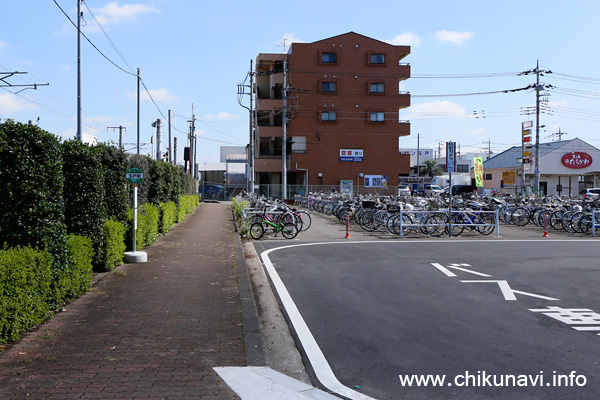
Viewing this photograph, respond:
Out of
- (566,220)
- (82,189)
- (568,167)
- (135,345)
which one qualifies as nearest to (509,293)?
(135,345)

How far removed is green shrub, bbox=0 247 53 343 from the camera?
514 cm

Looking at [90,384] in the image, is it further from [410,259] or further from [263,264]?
[410,259]

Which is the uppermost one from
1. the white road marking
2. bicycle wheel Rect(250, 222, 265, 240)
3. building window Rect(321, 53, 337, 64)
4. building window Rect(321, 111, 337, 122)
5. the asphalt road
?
building window Rect(321, 53, 337, 64)

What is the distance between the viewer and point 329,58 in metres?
51.0

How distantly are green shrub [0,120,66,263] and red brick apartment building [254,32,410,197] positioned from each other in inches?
1708

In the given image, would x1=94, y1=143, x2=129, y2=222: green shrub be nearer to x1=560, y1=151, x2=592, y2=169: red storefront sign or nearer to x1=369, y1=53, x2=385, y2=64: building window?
x1=369, y1=53, x2=385, y2=64: building window

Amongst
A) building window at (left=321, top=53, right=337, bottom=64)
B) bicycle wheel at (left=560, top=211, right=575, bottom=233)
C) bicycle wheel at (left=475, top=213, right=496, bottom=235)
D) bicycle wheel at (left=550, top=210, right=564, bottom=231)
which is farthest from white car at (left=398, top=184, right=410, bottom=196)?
bicycle wheel at (left=475, top=213, right=496, bottom=235)

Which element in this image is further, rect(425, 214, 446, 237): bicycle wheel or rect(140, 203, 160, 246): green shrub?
rect(425, 214, 446, 237): bicycle wheel

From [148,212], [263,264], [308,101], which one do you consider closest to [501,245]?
[263,264]

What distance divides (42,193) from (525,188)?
36.8 m

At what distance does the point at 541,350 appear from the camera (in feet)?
17.9

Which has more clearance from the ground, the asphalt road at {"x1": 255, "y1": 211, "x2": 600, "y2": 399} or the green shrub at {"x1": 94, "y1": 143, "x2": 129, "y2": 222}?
the green shrub at {"x1": 94, "y1": 143, "x2": 129, "y2": 222}

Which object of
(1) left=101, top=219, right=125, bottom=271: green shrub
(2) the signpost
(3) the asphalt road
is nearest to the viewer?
(3) the asphalt road

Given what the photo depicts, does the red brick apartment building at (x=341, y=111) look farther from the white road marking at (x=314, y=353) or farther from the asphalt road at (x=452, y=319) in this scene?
the white road marking at (x=314, y=353)
